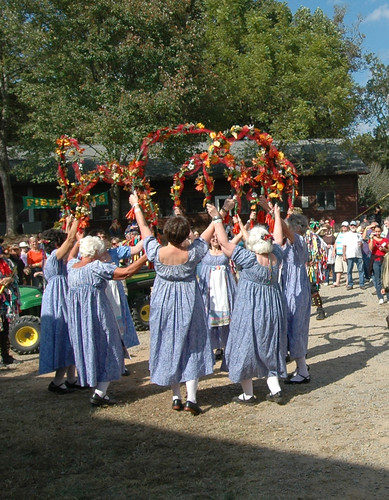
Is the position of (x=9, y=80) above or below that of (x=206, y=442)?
above

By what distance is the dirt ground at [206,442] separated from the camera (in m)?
4.23

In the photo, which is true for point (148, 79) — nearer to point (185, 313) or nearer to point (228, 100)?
point (228, 100)

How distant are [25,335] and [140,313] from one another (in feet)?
7.47

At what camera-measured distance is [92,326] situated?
605cm

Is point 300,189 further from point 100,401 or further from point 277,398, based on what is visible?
point 100,401

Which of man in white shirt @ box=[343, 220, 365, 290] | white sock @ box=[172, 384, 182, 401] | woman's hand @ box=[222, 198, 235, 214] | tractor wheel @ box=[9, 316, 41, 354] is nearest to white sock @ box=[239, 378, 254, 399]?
white sock @ box=[172, 384, 182, 401]

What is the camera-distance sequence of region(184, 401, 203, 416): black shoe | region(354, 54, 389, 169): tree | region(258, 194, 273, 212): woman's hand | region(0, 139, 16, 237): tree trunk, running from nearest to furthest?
region(184, 401, 203, 416): black shoe → region(258, 194, 273, 212): woman's hand → region(0, 139, 16, 237): tree trunk → region(354, 54, 389, 169): tree

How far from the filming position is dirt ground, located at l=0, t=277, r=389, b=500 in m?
4.23

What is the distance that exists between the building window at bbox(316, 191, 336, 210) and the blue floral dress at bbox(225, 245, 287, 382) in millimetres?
26849

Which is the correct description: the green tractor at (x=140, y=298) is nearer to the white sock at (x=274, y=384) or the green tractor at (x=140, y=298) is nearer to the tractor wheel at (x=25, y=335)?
the tractor wheel at (x=25, y=335)

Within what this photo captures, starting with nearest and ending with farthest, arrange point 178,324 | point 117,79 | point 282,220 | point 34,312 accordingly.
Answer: point 178,324 → point 282,220 → point 34,312 → point 117,79

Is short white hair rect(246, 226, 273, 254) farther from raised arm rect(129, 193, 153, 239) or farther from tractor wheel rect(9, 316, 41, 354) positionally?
tractor wheel rect(9, 316, 41, 354)

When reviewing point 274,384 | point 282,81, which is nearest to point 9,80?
point 282,81

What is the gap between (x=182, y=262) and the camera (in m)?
5.71
